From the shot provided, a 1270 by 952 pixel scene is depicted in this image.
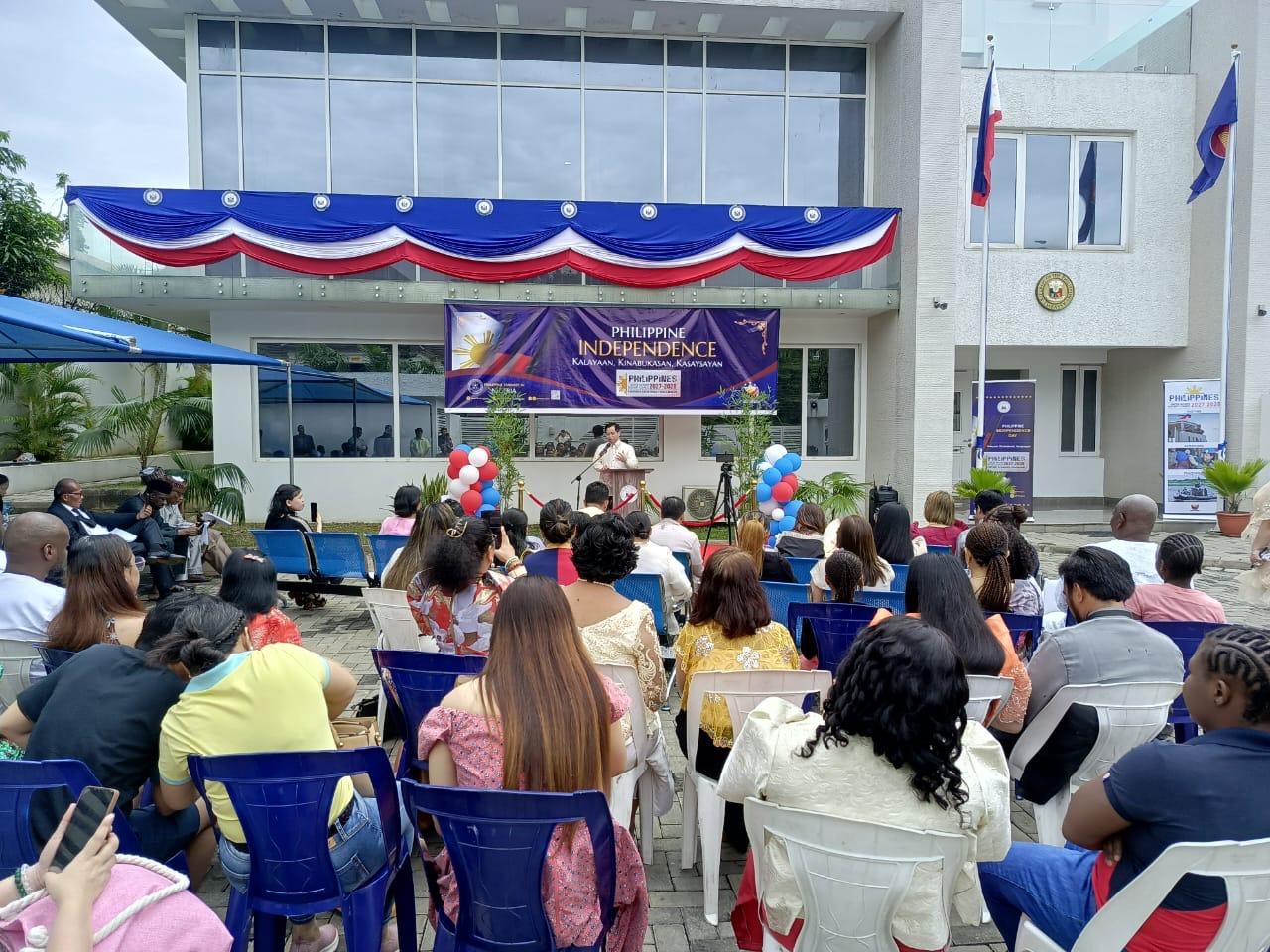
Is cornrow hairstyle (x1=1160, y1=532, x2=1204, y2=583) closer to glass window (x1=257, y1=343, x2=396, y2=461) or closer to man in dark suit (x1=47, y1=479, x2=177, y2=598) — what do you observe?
man in dark suit (x1=47, y1=479, x2=177, y2=598)

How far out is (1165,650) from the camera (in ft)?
9.30

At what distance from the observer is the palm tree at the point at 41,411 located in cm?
1444

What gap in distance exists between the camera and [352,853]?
224 centimetres

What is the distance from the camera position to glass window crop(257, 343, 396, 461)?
1198cm

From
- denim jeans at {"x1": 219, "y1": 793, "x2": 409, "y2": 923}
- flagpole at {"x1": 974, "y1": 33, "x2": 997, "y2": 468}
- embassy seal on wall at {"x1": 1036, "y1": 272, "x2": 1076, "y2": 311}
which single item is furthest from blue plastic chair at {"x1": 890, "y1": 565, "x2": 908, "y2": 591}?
embassy seal on wall at {"x1": 1036, "y1": 272, "x2": 1076, "y2": 311}

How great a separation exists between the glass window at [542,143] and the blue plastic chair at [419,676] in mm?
10756

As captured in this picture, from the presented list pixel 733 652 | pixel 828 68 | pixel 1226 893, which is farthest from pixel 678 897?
pixel 828 68

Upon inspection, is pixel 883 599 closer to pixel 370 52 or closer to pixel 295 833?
pixel 295 833

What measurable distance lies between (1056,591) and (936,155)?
865cm

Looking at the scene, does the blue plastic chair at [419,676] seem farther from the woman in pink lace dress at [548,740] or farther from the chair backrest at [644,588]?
the chair backrest at [644,588]

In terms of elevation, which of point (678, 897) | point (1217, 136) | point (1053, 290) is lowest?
point (678, 897)

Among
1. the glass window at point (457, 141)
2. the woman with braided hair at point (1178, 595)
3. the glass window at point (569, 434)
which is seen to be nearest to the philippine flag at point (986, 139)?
the glass window at point (569, 434)

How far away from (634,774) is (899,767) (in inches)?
50.1

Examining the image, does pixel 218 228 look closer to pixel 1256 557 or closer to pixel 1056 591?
pixel 1056 591
